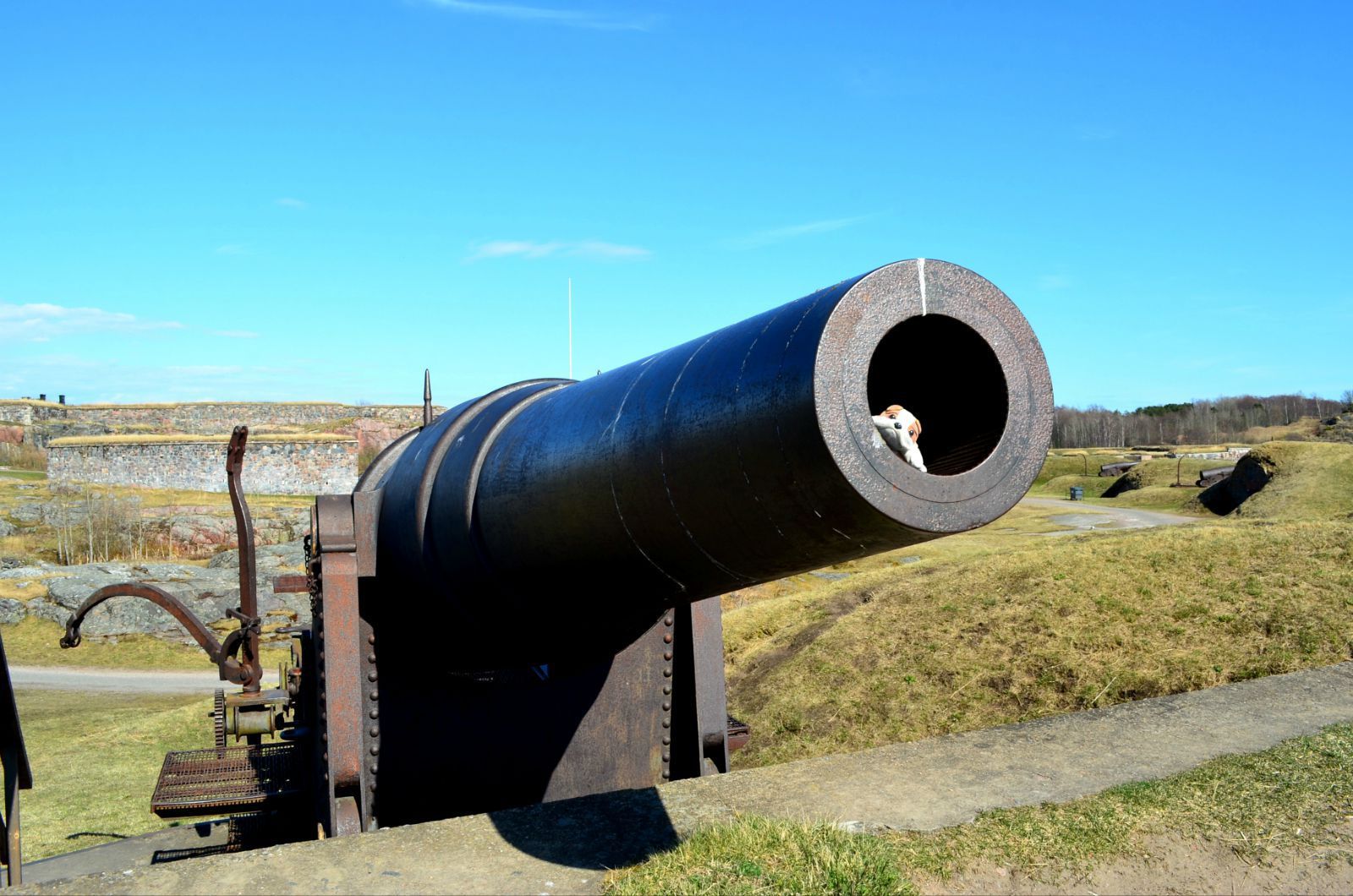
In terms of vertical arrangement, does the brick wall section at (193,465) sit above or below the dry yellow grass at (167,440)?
below

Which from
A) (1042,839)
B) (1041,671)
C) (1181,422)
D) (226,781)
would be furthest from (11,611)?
(1181,422)

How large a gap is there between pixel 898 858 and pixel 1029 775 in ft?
3.27

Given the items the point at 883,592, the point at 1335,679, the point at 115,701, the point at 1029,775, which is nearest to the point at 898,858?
the point at 1029,775

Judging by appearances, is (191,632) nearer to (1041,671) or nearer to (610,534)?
(610,534)

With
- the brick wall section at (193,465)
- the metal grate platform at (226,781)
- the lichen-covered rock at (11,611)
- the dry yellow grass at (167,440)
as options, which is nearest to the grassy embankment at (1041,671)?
the metal grate platform at (226,781)

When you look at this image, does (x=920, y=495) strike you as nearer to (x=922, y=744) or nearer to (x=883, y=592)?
(x=922, y=744)

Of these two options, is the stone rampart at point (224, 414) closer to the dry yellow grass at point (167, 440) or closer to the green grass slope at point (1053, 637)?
the dry yellow grass at point (167, 440)

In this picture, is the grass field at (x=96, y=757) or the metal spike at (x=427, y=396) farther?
the grass field at (x=96, y=757)

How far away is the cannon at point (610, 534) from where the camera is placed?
7.20 feet

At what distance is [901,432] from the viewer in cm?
218

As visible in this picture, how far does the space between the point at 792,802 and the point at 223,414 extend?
41634mm

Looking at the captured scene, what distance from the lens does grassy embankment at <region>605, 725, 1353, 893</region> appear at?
9.86 feet

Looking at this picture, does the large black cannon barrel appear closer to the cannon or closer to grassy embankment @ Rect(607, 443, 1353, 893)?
the cannon

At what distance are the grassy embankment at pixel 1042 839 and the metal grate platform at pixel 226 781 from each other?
2.01 metres
